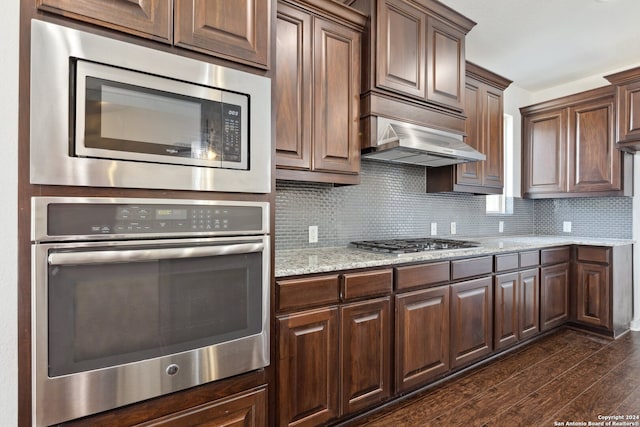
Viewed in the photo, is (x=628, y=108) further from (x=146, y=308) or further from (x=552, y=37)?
(x=146, y=308)

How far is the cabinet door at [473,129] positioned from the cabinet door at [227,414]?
96.8 inches

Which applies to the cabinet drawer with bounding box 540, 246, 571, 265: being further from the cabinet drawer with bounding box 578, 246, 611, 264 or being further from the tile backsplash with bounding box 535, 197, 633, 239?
the tile backsplash with bounding box 535, 197, 633, 239

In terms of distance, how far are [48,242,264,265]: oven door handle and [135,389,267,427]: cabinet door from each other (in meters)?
0.58

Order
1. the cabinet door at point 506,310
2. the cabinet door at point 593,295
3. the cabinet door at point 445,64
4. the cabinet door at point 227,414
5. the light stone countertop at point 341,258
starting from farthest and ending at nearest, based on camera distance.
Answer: the cabinet door at point 593,295 < the cabinet door at point 506,310 < the cabinet door at point 445,64 < the light stone countertop at point 341,258 < the cabinet door at point 227,414

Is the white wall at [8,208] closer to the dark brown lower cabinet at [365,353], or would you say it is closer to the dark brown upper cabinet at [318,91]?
the dark brown upper cabinet at [318,91]

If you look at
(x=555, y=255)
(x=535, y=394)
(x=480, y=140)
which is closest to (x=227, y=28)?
(x=480, y=140)

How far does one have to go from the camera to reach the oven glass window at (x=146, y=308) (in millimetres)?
1055

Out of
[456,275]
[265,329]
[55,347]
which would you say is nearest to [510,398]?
[456,275]

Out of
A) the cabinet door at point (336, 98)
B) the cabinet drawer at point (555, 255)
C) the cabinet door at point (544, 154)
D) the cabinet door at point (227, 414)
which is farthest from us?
the cabinet door at point (544, 154)

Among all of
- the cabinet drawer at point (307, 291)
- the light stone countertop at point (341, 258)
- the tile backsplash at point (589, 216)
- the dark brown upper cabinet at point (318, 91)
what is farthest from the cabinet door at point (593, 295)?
the cabinet drawer at point (307, 291)

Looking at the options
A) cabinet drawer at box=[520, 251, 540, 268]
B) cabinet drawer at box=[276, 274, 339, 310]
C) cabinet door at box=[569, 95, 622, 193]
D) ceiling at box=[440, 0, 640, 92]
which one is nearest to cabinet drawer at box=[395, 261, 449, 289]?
cabinet drawer at box=[276, 274, 339, 310]

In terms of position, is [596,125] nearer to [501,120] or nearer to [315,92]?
[501,120]

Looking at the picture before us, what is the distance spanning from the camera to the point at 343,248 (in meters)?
2.57

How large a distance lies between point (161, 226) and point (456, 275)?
1991 mm
